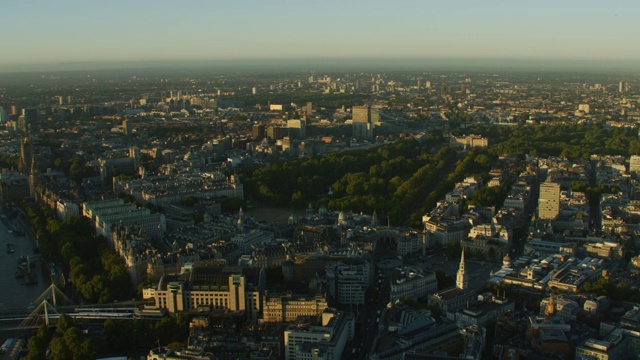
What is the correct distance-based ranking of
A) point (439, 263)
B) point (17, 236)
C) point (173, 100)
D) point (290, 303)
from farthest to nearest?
point (173, 100) → point (17, 236) → point (439, 263) → point (290, 303)

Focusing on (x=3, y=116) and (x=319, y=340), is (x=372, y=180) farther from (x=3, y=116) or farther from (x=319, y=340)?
(x=3, y=116)

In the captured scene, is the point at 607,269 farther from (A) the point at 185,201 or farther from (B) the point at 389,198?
(A) the point at 185,201

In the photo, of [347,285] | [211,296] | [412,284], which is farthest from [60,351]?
[412,284]

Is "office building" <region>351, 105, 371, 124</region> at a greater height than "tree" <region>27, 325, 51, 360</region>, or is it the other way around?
"office building" <region>351, 105, 371, 124</region>

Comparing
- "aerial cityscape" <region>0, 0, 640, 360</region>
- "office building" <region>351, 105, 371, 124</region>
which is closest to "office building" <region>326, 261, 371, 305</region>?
"aerial cityscape" <region>0, 0, 640, 360</region>

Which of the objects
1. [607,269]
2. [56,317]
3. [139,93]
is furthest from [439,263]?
[139,93]

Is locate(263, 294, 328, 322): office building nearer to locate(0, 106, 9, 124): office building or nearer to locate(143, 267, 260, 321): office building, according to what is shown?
locate(143, 267, 260, 321): office building

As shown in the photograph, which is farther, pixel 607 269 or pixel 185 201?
pixel 185 201
